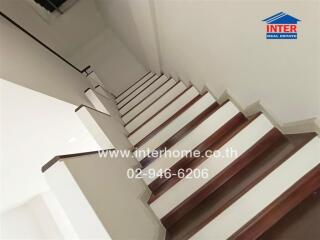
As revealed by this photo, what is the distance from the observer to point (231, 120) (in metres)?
2.38

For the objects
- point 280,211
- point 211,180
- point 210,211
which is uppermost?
point 211,180

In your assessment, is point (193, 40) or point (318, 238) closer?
point (318, 238)

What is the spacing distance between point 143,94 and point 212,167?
2503mm

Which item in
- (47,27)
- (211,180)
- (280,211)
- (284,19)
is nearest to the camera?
(284,19)

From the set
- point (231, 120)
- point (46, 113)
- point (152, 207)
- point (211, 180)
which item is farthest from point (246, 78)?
point (46, 113)

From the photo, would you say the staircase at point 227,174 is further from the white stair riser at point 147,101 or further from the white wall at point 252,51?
the white stair riser at point 147,101

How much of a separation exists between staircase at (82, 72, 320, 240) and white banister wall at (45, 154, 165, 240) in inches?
11.4

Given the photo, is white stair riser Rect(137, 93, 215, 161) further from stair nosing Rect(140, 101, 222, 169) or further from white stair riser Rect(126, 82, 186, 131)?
white stair riser Rect(126, 82, 186, 131)

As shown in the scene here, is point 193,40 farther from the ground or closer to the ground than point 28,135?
closer to the ground

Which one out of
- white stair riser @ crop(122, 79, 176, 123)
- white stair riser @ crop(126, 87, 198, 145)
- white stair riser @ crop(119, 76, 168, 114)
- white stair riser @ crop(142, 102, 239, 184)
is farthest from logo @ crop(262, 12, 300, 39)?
white stair riser @ crop(119, 76, 168, 114)

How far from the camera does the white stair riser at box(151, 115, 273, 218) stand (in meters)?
2.07

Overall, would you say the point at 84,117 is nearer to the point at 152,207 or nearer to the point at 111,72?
the point at 152,207

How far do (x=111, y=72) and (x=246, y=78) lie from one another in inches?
201

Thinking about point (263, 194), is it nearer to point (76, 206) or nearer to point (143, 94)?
point (76, 206)
